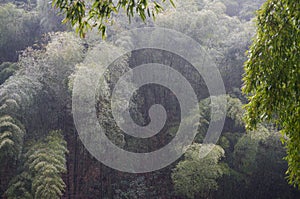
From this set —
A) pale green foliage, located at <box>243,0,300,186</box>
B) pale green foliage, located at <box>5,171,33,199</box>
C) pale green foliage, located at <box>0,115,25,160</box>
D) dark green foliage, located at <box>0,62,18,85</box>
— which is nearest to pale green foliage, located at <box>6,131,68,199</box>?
pale green foliage, located at <box>5,171,33,199</box>

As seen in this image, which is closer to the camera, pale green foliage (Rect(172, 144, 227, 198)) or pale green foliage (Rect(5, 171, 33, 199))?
pale green foliage (Rect(5, 171, 33, 199))

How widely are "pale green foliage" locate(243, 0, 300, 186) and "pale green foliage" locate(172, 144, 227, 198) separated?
149 inches

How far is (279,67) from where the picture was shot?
6.76 ft

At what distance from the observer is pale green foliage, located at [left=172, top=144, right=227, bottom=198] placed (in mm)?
5996

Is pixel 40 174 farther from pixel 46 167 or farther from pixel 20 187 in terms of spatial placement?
pixel 20 187

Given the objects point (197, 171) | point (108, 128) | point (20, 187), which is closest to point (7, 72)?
point (108, 128)

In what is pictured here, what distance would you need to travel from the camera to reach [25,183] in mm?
5184

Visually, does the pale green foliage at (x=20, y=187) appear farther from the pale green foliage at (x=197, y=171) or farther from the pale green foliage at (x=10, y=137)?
the pale green foliage at (x=197, y=171)

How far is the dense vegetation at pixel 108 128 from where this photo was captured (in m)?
5.49

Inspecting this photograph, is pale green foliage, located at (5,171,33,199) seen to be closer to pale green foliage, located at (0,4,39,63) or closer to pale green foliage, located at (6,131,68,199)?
pale green foliage, located at (6,131,68,199)

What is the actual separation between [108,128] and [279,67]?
4494 millimetres

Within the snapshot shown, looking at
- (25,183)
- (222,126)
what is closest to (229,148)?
(222,126)

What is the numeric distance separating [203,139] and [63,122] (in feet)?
10.2

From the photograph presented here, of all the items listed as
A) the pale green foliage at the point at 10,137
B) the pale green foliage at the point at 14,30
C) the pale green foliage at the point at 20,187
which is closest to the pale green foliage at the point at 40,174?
the pale green foliage at the point at 20,187
